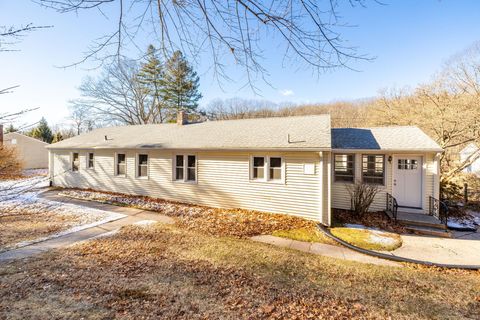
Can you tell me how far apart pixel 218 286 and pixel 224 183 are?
18.4 ft

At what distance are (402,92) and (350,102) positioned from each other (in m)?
12.8

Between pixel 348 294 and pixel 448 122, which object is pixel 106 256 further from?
pixel 448 122

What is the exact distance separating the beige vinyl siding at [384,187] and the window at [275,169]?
2.85 m

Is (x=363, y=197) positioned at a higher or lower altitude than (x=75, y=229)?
higher

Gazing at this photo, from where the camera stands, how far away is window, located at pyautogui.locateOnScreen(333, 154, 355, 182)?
9.40 metres

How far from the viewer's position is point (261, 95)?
3279 millimetres


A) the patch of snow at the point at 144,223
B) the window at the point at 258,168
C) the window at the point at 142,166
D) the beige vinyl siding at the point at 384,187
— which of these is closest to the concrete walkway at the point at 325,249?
the window at the point at 258,168

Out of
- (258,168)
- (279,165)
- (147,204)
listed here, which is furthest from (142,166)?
(279,165)

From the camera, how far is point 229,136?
10258mm

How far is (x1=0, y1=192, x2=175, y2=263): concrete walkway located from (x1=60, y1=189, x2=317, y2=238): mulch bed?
47 centimetres

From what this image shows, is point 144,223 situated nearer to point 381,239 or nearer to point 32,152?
point 381,239

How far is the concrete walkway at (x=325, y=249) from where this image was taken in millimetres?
5280

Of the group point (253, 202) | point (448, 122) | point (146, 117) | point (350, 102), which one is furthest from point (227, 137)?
point (350, 102)

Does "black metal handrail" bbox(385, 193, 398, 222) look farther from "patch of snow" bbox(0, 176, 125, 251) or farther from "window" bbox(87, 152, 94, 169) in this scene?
"window" bbox(87, 152, 94, 169)
